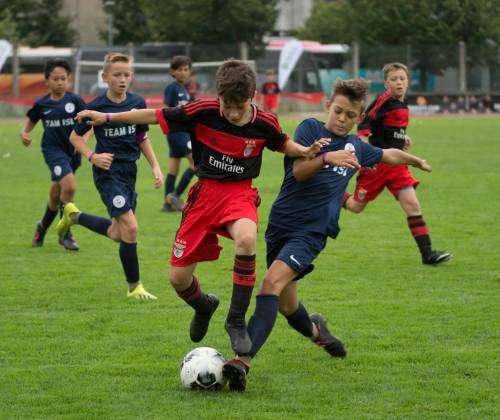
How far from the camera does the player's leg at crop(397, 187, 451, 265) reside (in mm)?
9352

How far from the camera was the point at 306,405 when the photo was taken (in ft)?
16.9

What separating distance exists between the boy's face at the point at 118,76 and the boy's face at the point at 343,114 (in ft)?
8.27

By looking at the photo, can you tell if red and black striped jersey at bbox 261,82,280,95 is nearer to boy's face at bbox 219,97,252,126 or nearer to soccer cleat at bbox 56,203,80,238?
soccer cleat at bbox 56,203,80,238

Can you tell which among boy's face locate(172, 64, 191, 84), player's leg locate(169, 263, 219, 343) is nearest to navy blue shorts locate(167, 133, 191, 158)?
boy's face locate(172, 64, 191, 84)

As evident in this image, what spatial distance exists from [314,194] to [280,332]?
1312mm

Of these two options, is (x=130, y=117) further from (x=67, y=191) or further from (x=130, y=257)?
(x=67, y=191)

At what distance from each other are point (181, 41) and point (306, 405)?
44.9 m

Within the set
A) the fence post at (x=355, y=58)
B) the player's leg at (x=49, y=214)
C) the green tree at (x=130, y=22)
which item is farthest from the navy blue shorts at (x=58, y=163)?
the green tree at (x=130, y=22)

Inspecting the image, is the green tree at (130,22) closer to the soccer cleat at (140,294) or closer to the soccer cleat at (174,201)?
the soccer cleat at (174,201)

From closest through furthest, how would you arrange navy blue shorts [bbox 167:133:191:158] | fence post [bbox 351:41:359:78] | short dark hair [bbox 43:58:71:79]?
short dark hair [bbox 43:58:71:79] → navy blue shorts [bbox 167:133:191:158] → fence post [bbox 351:41:359:78]

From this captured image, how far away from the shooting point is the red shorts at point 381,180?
9.58m

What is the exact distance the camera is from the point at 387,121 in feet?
32.1

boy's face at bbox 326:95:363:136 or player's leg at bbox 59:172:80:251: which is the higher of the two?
boy's face at bbox 326:95:363:136

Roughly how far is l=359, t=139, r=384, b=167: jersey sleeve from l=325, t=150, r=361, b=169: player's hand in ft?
1.36
